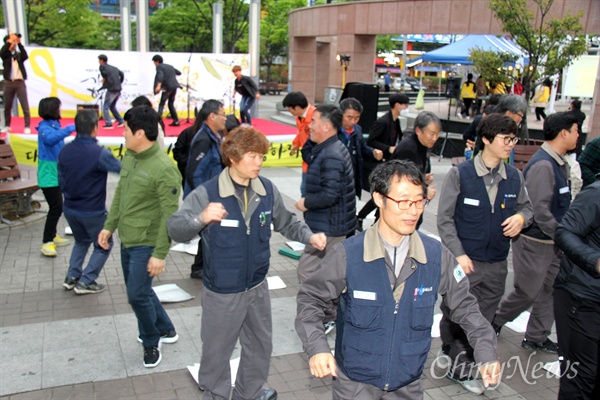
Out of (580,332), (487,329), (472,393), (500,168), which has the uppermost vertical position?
(500,168)

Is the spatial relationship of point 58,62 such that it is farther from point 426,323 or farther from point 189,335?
point 426,323

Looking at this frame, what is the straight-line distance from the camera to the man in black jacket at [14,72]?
42.7 ft

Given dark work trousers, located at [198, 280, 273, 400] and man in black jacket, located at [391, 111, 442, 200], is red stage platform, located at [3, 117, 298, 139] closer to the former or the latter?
man in black jacket, located at [391, 111, 442, 200]

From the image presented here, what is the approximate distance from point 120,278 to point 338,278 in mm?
4465

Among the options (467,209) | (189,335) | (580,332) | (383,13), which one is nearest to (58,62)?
(383,13)

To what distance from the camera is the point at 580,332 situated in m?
3.55

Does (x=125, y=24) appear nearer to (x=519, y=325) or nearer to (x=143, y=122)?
(x=143, y=122)

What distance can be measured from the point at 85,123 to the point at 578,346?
15.2ft

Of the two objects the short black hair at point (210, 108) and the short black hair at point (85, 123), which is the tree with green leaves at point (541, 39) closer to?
the short black hair at point (210, 108)

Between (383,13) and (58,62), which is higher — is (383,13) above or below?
above

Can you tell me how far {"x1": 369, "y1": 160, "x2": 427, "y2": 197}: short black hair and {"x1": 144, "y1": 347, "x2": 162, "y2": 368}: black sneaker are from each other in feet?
9.04

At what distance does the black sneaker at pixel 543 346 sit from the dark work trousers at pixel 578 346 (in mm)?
1514

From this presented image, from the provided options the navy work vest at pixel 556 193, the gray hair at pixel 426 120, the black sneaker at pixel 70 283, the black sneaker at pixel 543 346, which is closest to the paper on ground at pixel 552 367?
the black sneaker at pixel 543 346

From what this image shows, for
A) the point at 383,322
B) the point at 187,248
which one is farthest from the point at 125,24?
the point at 383,322
